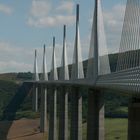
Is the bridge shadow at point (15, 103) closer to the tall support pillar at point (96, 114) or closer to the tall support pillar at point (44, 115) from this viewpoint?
the tall support pillar at point (44, 115)

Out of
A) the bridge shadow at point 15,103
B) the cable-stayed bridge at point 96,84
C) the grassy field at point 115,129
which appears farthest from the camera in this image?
the bridge shadow at point 15,103

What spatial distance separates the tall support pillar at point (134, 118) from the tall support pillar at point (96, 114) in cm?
1470

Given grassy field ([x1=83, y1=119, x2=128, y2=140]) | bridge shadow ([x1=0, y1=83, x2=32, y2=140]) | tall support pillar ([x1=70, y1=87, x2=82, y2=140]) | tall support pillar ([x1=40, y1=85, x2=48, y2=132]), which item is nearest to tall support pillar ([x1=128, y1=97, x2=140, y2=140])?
tall support pillar ([x1=70, y1=87, x2=82, y2=140])

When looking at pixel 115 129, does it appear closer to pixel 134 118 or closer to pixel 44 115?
pixel 44 115

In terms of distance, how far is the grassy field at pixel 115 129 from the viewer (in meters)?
66.8

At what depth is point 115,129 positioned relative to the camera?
73.5 m

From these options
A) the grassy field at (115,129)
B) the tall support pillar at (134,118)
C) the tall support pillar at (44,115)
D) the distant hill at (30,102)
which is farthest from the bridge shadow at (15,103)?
the tall support pillar at (134,118)

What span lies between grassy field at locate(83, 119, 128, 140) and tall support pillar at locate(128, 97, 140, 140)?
1532 inches

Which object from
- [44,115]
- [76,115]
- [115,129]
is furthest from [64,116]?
[44,115]

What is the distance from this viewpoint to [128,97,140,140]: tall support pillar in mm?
25688

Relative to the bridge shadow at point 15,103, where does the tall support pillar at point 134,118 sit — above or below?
above

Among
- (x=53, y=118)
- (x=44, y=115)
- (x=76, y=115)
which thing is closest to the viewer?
(x=76, y=115)

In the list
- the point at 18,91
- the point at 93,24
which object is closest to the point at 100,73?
the point at 93,24

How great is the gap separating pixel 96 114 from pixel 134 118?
15.1 metres
